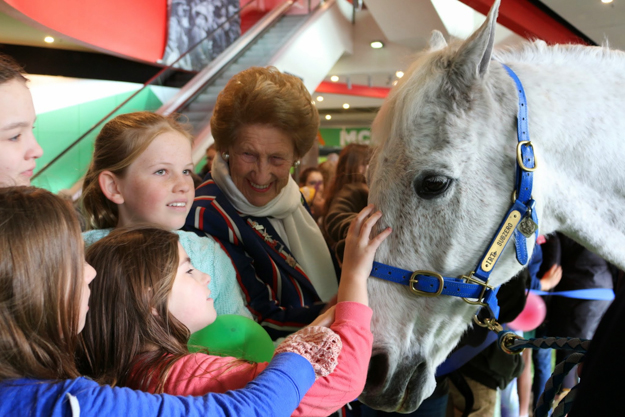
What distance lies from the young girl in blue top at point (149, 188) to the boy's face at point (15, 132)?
0.21 m

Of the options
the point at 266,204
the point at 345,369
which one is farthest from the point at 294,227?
the point at 345,369

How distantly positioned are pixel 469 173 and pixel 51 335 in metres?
0.85

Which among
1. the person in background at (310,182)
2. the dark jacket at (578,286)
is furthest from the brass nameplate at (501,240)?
the person in background at (310,182)

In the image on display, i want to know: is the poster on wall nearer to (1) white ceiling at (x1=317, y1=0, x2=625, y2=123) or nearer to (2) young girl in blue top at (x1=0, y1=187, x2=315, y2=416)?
(1) white ceiling at (x1=317, y1=0, x2=625, y2=123)

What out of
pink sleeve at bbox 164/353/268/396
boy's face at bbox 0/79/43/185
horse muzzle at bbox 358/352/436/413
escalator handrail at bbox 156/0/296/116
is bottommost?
horse muzzle at bbox 358/352/436/413

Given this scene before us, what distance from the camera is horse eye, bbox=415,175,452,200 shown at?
98 cm

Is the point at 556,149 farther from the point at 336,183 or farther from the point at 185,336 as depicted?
the point at 336,183

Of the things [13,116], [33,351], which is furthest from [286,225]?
[33,351]

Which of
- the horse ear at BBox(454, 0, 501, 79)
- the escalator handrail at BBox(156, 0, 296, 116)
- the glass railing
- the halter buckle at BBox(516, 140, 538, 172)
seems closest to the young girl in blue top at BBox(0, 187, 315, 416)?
the halter buckle at BBox(516, 140, 538, 172)

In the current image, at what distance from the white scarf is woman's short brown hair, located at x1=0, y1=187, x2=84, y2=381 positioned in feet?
2.41

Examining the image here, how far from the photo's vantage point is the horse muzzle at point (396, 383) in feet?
3.38

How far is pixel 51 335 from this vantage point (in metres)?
0.62

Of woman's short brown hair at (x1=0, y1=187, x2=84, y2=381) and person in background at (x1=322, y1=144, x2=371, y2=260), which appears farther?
person in background at (x1=322, y1=144, x2=371, y2=260)

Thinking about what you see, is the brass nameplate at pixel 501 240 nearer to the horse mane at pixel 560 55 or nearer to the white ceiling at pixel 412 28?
the horse mane at pixel 560 55
